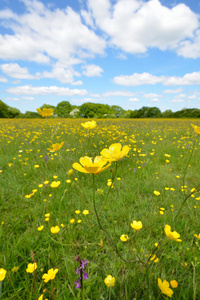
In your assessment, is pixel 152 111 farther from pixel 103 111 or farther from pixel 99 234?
pixel 99 234

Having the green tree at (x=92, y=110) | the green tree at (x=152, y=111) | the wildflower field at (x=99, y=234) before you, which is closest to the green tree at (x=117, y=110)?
the green tree at (x=92, y=110)

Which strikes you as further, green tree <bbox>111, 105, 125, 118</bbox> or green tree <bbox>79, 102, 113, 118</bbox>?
green tree <bbox>111, 105, 125, 118</bbox>

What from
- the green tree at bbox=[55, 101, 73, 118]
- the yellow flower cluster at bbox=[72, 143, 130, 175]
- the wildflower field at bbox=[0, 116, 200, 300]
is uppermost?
the green tree at bbox=[55, 101, 73, 118]

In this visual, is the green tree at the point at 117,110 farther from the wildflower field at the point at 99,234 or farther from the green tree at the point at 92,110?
the wildflower field at the point at 99,234

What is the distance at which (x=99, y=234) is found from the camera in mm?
1391

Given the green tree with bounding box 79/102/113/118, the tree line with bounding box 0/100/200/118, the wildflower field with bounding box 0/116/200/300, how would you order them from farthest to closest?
1. the green tree with bounding box 79/102/113/118
2. the tree line with bounding box 0/100/200/118
3. the wildflower field with bounding box 0/116/200/300

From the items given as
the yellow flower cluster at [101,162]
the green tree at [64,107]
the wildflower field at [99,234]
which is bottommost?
the wildflower field at [99,234]

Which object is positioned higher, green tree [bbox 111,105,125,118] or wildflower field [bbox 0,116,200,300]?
green tree [bbox 111,105,125,118]

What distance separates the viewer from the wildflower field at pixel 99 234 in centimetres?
89

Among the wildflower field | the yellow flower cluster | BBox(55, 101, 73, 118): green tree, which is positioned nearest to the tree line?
BBox(55, 101, 73, 118): green tree

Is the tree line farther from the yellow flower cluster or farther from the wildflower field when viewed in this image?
the yellow flower cluster

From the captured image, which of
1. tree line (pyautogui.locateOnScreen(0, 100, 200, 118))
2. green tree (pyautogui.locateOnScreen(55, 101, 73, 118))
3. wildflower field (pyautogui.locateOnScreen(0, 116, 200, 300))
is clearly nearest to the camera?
wildflower field (pyautogui.locateOnScreen(0, 116, 200, 300))

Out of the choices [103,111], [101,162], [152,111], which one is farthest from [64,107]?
[101,162]

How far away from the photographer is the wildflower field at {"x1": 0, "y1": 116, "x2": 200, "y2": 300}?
2.92 ft
